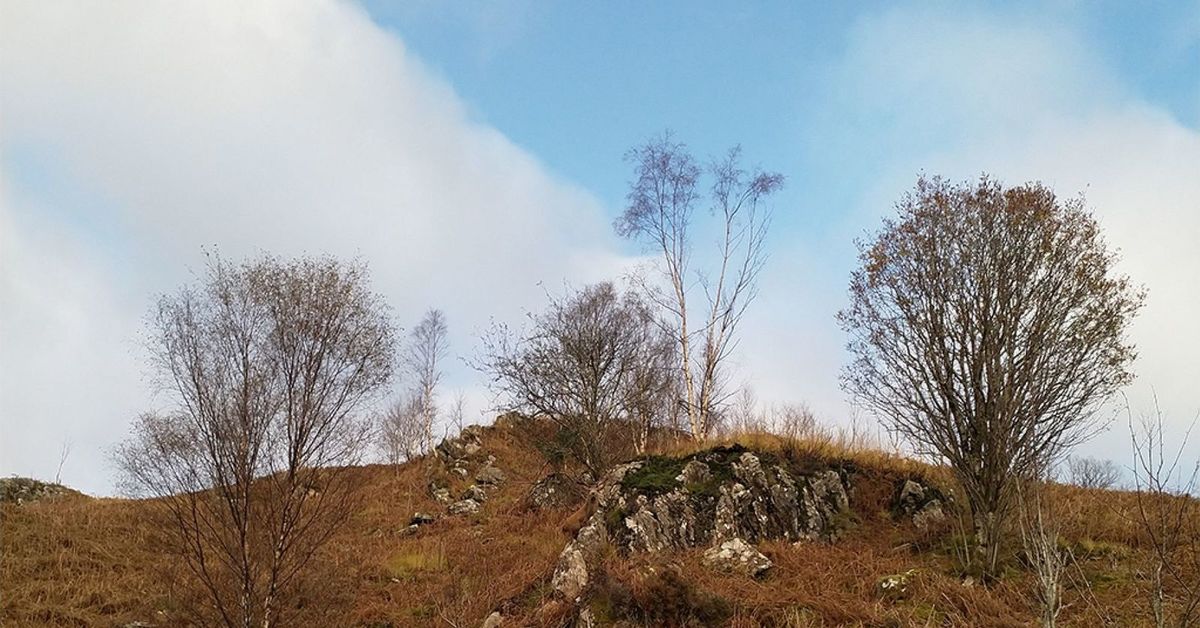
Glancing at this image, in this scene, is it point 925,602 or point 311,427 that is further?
point 311,427

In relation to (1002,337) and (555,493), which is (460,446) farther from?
(1002,337)

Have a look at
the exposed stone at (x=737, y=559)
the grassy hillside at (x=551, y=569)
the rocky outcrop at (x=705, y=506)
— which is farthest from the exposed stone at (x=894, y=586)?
the rocky outcrop at (x=705, y=506)

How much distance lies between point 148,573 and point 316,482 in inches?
253

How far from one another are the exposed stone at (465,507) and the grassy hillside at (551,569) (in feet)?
2.94

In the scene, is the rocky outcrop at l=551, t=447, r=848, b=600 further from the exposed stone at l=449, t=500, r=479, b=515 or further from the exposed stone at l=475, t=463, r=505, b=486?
the exposed stone at l=475, t=463, r=505, b=486

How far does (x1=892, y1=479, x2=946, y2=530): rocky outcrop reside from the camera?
38.3 feet

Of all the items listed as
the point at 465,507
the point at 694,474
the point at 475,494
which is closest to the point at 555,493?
the point at 465,507

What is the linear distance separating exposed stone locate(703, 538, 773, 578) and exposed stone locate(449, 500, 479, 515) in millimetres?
9755

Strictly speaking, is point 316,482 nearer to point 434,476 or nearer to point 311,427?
point 311,427

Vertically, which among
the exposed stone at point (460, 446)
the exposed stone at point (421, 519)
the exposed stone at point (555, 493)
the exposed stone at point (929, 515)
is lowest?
the exposed stone at point (421, 519)

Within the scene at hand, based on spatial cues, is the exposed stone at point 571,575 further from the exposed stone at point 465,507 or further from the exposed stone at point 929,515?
the exposed stone at point 465,507

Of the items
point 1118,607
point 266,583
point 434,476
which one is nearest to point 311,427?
point 266,583

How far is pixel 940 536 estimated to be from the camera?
10914 millimetres

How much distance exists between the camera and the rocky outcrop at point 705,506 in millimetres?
10820
